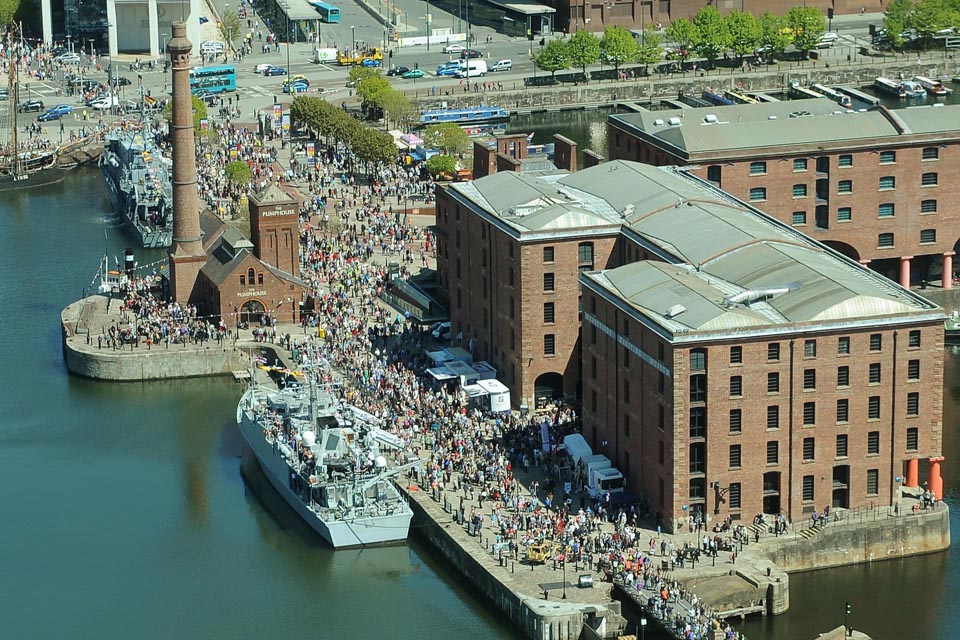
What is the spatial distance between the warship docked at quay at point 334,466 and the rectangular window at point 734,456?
61.8 ft

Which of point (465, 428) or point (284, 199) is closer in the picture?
point (465, 428)

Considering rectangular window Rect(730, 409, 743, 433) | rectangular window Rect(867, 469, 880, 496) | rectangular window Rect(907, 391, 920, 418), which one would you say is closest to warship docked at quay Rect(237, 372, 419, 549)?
rectangular window Rect(730, 409, 743, 433)

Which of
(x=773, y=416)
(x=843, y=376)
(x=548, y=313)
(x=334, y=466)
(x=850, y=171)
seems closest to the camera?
(x=773, y=416)

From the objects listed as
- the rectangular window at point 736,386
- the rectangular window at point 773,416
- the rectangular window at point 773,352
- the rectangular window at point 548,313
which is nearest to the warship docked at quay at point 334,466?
the rectangular window at point 548,313

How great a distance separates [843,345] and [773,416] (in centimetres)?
548

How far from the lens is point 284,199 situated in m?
176

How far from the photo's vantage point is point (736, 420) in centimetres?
12738

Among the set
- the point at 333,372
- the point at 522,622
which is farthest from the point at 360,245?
the point at 522,622

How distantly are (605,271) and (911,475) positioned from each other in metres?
21.4

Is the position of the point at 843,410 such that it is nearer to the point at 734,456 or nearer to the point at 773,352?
the point at 773,352

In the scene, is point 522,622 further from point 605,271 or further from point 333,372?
point 333,372

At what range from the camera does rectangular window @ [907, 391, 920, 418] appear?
130 meters

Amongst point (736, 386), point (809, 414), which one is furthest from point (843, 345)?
point (736, 386)

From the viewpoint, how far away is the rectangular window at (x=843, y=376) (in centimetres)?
12812
